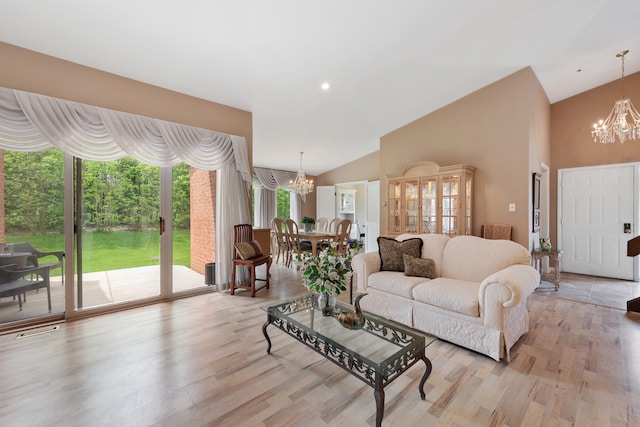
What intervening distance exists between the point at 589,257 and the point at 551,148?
2.05 m

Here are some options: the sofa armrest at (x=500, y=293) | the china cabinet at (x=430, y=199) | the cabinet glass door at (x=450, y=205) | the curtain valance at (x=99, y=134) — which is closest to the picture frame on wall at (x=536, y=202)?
the china cabinet at (x=430, y=199)

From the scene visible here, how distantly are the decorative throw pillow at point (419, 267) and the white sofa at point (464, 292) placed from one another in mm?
64

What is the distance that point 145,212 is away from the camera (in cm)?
344

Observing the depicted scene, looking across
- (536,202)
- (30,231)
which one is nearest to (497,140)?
(536,202)

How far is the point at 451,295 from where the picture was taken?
2.33 meters

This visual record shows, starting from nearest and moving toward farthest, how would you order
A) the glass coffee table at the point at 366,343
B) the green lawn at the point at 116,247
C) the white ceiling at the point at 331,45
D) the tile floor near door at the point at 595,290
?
the glass coffee table at the point at 366,343 < the white ceiling at the point at 331,45 < the green lawn at the point at 116,247 < the tile floor near door at the point at 595,290

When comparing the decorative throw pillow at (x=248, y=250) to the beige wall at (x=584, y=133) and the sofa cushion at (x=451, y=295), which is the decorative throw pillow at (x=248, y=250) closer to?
the sofa cushion at (x=451, y=295)

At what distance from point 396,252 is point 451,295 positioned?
86 cm

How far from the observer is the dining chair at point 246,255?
3.72m

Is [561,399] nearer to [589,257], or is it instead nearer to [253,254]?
[253,254]

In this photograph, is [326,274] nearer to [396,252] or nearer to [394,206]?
[396,252]

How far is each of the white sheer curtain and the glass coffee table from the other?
7.30 feet

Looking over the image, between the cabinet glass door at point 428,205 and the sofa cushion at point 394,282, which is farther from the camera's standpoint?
the cabinet glass door at point 428,205

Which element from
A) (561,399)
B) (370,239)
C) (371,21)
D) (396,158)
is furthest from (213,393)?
(370,239)
